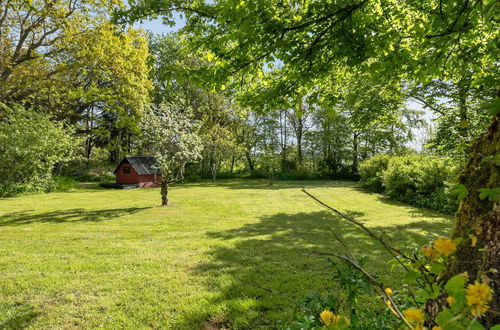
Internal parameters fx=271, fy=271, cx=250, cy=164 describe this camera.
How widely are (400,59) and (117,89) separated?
1424 cm

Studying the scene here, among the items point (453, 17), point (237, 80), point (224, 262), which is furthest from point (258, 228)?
point (453, 17)

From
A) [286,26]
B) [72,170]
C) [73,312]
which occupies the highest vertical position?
[286,26]

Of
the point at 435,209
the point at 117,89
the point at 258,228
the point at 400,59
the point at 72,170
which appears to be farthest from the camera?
the point at 72,170

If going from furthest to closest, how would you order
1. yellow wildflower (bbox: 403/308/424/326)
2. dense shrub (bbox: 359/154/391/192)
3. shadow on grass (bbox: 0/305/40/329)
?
dense shrub (bbox: 359/154/391/192) < shadow on grass (bbox: 0/305/40/329) < yellow wildflower (bbox: 403/308/424/326)

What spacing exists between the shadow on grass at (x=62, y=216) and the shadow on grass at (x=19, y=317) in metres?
6.49

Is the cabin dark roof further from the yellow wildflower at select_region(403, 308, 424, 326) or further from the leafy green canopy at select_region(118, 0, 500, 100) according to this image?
the yellow wildflower at select_region(403, 308, 424, 326)

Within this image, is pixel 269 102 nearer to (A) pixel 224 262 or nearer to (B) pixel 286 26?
(B) pixel 286 26

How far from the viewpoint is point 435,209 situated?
11.7 m

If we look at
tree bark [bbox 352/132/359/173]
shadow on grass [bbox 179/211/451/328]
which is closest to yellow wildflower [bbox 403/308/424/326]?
shadow on grass [bbox 179/211/451/328]

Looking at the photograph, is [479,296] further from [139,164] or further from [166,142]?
[139,164]

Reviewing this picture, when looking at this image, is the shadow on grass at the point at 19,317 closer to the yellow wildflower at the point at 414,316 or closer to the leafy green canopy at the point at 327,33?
the leafy green canopy at the point at 327,33

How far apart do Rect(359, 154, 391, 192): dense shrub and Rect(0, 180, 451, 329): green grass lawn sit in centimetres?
838

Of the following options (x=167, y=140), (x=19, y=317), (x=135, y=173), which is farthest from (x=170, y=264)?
(x=135, y=173)

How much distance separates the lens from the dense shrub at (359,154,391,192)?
61.9 ft
